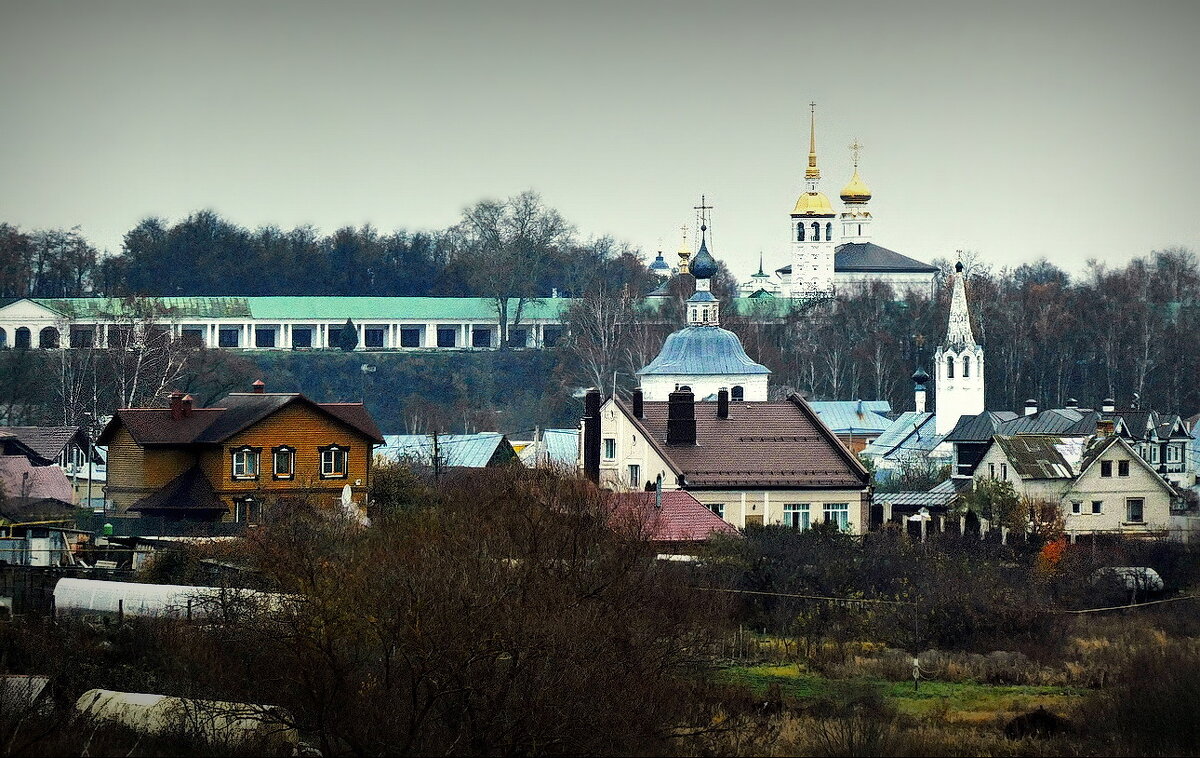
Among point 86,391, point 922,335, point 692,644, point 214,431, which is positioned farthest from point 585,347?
point 692,644

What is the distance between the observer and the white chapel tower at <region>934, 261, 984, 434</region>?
81.8 meters

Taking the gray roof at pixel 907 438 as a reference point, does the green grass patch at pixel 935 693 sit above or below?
below

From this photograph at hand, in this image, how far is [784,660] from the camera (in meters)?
33.4

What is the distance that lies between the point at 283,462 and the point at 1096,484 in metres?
15.1

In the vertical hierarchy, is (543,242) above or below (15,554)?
above

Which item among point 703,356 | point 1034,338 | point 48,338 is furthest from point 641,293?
point 703,356

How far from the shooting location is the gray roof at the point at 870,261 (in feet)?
410

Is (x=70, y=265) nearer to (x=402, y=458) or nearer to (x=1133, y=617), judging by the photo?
(x=402, y=458)

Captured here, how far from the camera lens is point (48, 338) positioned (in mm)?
87562

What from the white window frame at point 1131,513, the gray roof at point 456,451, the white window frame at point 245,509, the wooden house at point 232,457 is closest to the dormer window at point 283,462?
the wooden house at point 232,457

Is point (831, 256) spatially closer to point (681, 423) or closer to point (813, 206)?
point (813, 206)

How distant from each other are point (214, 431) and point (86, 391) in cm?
2108

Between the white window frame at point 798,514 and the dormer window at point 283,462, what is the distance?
29.5 feet

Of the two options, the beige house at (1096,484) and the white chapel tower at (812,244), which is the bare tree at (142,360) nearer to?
the beige house at (1096,484)
